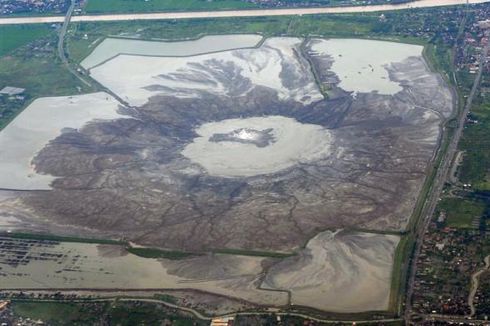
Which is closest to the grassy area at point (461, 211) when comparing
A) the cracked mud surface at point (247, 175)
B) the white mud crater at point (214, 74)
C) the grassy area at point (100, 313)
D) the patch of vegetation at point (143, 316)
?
the cracked mud surface at point (247, 175)

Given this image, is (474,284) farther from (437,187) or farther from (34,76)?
(34,76)

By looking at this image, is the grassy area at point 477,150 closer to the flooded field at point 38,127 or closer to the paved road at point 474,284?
the paved road at point 474,284

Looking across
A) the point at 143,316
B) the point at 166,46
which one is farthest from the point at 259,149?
the point at 166,46

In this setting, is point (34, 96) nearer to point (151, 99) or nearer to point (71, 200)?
point (151, 99)

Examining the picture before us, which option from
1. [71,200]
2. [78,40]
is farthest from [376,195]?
[78,40]

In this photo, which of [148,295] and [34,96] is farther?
[34,96]

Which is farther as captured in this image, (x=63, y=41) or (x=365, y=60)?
(x=63, y=41)
